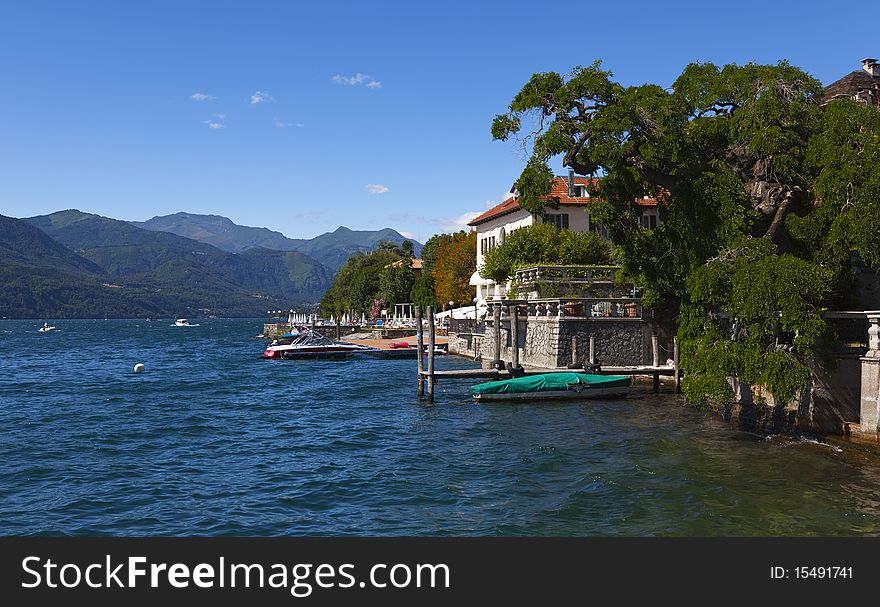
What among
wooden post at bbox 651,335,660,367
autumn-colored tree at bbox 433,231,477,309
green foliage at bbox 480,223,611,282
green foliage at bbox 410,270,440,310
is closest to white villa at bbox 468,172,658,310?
green foliage at bbox 480,223,611,282

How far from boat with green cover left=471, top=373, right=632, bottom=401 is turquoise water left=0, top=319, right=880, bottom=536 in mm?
811

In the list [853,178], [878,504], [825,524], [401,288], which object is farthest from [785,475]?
[401,288]

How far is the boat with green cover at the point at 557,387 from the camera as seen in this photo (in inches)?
1175

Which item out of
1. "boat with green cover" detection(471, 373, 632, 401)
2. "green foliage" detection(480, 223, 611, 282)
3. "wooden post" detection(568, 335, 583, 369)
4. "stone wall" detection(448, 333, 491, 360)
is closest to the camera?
"boat with green cover" detection(471, 373, 632, 401)

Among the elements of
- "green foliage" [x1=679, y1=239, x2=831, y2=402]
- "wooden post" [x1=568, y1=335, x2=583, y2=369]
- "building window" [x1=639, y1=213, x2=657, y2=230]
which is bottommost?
"wooden post" [x1=568, y1=335, x2=583, y2=369]

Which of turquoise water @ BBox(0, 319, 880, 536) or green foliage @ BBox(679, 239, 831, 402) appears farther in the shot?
green foliage @ BBox(679, 239, 831, 402)

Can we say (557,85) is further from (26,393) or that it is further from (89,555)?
(26,393)

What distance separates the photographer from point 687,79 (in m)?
25.6

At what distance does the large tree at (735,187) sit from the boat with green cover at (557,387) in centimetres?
506

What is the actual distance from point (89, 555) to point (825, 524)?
12.5 metres

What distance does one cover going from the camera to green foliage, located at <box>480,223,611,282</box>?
167ft

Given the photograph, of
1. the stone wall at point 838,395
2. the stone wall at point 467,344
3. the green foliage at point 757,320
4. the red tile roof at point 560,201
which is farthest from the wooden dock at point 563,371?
the red tile roof at point 560,201

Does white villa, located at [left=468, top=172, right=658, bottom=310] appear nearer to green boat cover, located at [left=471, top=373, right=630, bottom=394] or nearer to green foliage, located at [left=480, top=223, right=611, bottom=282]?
green foliage, located at [left=480, top=223, right=611, bottom=282]

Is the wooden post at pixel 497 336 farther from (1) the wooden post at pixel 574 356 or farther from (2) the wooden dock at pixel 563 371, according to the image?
(1) the wooden post at pixel 574 356
